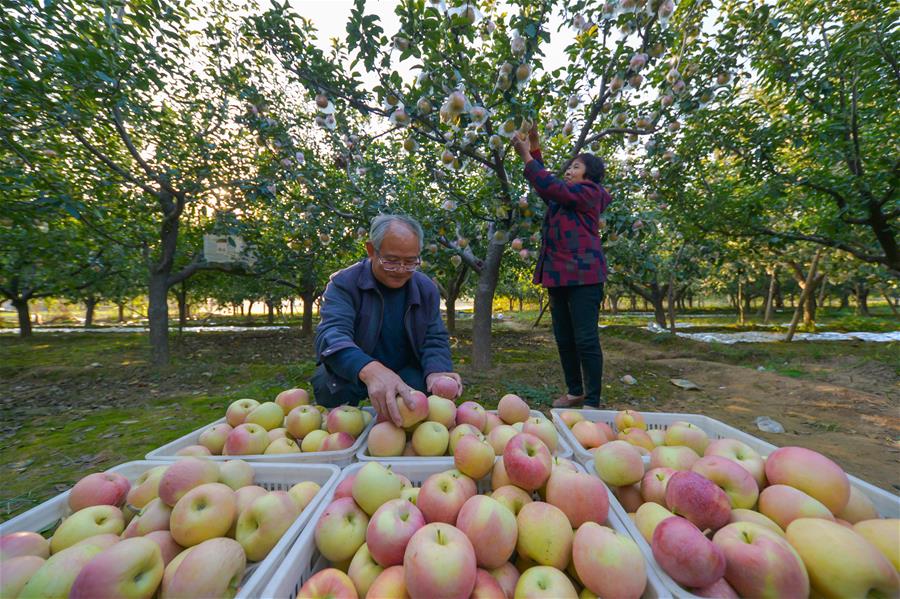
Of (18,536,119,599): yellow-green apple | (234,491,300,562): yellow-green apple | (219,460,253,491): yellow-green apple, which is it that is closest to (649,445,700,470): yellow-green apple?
(234,491,300,562): yellow-green apple

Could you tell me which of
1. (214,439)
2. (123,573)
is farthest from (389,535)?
(214,439)

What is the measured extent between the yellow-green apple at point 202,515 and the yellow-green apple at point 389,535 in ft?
1.75

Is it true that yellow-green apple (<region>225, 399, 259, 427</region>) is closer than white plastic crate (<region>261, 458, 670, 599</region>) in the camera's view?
No

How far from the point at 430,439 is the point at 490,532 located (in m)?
0.65

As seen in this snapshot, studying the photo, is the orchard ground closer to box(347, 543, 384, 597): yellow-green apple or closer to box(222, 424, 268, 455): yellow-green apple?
box(222, 424, 268, 455): yellow-green apple

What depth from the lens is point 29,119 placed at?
3.77m

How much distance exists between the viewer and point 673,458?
1.51m

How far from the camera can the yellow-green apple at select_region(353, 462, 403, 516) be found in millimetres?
1240

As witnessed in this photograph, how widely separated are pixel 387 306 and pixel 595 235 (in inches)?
77.5

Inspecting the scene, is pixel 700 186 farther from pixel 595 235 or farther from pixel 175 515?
pixel 175 515

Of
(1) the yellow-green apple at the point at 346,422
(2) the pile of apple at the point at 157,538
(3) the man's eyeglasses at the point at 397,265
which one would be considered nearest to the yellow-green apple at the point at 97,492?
(2) the pile of apple at the point at 157,538

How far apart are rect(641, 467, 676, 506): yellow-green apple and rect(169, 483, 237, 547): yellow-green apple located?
1.55m

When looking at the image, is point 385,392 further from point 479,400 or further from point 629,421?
point 479,400

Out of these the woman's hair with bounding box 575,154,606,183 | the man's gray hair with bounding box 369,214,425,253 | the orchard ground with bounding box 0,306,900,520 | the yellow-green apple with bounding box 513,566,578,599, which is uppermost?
the woman's hair with bounding box 575,154,606,183
